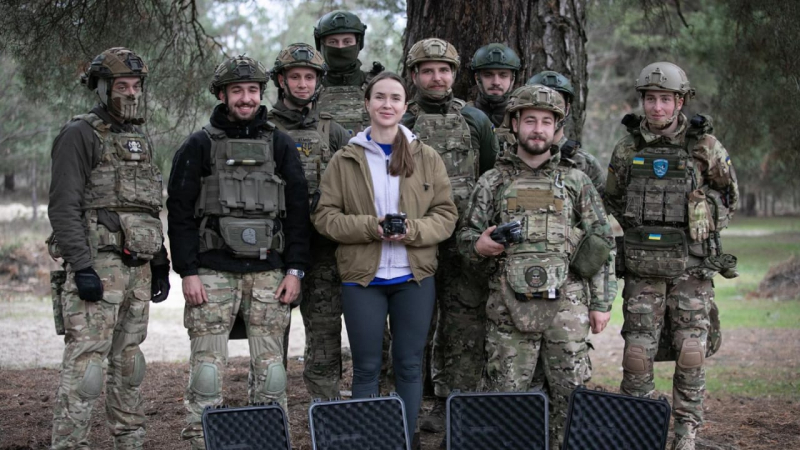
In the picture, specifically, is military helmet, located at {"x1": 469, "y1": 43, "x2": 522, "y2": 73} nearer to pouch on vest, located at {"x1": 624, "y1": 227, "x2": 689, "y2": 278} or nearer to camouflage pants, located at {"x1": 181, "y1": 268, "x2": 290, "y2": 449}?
pouch on vest, located at {"x1": 624, "y1": 227, "x2": 689, "y2": 278}

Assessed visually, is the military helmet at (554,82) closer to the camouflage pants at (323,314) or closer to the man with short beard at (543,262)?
the man with short beard at (543,262)

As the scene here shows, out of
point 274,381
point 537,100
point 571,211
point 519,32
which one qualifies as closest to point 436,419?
point 274,381

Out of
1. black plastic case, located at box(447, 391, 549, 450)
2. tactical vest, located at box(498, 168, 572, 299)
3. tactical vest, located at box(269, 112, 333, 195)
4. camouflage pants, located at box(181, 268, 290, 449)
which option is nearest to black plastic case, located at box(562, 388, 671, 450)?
black plastic case, located at box(447, 391, 549, 450)

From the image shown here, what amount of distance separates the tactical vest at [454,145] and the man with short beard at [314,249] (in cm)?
63

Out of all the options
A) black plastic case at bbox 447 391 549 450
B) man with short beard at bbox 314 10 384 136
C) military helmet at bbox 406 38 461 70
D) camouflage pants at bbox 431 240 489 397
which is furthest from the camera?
man with short beard at bbox 314 10 384 136

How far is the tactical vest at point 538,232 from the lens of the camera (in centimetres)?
443

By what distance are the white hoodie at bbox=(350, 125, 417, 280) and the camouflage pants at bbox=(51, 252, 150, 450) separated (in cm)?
141

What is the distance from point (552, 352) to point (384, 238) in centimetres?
111

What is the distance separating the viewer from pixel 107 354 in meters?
4.66

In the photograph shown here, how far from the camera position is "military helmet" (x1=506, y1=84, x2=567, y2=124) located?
4.50 metres

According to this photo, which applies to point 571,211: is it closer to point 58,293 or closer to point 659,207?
point 659,207

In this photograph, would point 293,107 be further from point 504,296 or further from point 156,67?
point 156,67

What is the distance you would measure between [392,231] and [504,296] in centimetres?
75

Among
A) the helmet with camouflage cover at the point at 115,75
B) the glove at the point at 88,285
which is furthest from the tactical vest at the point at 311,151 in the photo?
the glove at the point at 88,285
